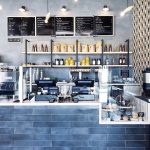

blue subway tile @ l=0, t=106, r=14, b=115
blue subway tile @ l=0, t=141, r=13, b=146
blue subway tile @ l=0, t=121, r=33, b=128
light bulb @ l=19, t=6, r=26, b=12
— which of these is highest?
light bulb @ l=19, t=6, r=26, b=12

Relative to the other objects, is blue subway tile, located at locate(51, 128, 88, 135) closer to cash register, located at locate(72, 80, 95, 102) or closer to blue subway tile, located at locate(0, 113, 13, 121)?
cash register, located at locate(72, 80, 95, 102)

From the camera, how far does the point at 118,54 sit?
779 cm

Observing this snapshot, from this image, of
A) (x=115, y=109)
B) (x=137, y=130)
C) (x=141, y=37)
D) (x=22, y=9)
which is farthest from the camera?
(x=22, y=9)

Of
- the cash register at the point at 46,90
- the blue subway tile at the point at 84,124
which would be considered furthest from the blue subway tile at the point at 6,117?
the blue subway tile at the point at 84,124

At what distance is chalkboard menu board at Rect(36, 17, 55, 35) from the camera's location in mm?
7926

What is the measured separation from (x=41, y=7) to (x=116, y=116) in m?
4.26

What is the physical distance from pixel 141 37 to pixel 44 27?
2.47m

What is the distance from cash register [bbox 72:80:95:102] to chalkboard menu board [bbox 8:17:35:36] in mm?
3180

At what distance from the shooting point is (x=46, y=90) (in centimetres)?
515

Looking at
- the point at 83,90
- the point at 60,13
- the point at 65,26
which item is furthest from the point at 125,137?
the point at 60,13

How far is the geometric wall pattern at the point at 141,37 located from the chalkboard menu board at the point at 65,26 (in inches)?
61.6

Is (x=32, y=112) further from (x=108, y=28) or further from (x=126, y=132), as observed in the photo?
(x=108, y=28)

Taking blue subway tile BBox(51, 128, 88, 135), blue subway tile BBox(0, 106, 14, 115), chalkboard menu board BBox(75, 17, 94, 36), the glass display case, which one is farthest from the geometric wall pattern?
blue subway tile BBox(0, 106, 14, 115)

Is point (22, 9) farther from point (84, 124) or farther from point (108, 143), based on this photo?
point (108, 143)
